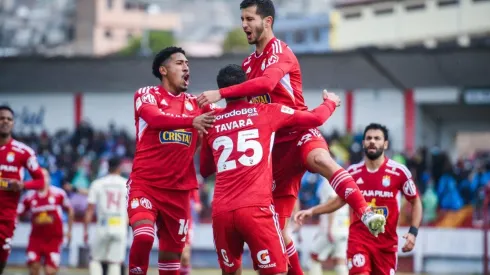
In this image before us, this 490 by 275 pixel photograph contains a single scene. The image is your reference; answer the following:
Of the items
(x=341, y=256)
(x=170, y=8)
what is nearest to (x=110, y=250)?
(x=341, y=256)

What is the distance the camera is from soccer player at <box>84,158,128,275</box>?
18859 millimetres

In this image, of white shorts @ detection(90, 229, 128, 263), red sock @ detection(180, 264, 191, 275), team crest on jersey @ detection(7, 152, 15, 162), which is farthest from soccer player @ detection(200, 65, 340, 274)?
white shorts @ detection(90, 229, 128, 263)

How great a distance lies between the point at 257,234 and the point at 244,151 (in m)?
0.85

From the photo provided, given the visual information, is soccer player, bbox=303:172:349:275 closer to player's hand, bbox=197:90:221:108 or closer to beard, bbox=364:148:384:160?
beard, bbox=364:148:384:160

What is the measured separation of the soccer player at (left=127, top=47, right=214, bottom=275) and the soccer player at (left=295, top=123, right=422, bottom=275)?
1.97 m

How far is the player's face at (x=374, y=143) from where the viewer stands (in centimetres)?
1327

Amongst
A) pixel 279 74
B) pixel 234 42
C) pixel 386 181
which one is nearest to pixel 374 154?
pixel 386 181

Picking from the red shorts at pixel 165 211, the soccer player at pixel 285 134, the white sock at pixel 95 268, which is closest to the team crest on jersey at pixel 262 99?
the soccer player at pixel 285 134

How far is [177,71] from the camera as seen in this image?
12.0 meters

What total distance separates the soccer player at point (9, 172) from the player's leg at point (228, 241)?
4.96 m

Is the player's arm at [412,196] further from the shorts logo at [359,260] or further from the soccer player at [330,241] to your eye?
the soccer player at [330,241]

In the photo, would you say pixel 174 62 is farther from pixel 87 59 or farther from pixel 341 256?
pixel 87 59

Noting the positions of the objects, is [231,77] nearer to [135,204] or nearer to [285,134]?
[285,134]

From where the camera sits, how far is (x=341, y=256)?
18562 millimetres
